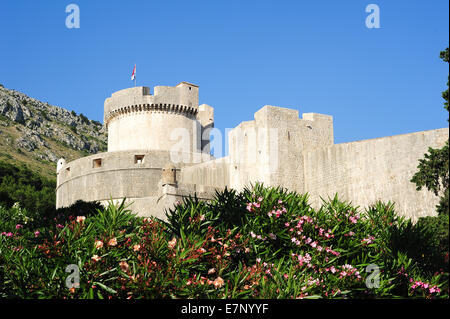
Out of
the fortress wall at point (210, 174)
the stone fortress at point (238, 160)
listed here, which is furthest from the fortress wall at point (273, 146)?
the fortress wall at point (210, 174)

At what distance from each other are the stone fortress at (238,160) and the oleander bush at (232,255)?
242 cm

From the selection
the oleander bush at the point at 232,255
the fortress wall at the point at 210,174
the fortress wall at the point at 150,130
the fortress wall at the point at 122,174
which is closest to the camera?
the oleander bush at the point at 232,255

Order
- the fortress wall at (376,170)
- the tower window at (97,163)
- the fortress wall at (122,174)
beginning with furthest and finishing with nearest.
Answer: the tower window at (97,163)
the fortress wall at (122,174)
the fortress wall at (376,170)

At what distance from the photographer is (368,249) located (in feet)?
34.7

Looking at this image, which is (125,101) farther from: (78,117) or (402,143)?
(78,117)

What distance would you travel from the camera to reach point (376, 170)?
18.5m

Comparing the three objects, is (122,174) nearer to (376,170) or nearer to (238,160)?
(238,160)

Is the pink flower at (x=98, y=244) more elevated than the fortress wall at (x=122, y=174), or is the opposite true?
the fortress wall at (x=122, y=174)

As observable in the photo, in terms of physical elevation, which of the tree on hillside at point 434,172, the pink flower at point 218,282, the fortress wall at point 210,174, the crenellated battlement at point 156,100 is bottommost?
the pink flower at point 218,282

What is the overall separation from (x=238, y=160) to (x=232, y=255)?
1204 centimetres

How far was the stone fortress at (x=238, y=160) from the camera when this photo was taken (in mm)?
17984

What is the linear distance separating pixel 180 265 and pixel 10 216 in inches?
427

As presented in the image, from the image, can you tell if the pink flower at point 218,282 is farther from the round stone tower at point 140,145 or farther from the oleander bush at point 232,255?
the round stone tower at point 140,145
